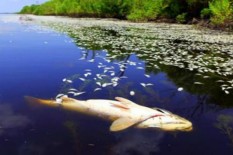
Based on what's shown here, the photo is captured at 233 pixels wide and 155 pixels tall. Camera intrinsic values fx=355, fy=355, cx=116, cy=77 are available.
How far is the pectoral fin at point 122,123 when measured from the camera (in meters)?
6.87

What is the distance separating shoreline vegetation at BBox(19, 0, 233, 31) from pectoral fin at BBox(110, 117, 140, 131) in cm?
3251

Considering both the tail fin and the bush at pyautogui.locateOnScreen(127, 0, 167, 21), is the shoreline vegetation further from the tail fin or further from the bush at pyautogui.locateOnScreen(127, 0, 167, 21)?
the tail fin

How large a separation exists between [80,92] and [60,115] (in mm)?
2041

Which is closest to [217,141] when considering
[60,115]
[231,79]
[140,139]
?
[140,139]

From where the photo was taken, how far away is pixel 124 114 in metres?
7.43

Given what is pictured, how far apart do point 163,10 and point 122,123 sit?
48826mm

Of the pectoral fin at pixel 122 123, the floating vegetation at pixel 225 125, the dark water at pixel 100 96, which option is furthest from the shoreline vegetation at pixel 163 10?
the pectoral fin at pixel 122 123

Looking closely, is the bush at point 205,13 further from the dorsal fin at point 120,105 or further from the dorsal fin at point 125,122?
the dorsal fin at point 125,122

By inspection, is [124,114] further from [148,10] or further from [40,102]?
[148,10]

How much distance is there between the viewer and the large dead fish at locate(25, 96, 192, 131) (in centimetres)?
704

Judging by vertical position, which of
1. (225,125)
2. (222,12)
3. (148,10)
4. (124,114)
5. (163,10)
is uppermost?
(222,12)

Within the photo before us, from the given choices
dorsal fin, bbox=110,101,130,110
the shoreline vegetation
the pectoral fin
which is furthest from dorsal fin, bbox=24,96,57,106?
the shoreline vegetation

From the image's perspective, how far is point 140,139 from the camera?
256 inches

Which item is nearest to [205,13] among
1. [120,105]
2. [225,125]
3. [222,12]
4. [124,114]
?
[222,12]
